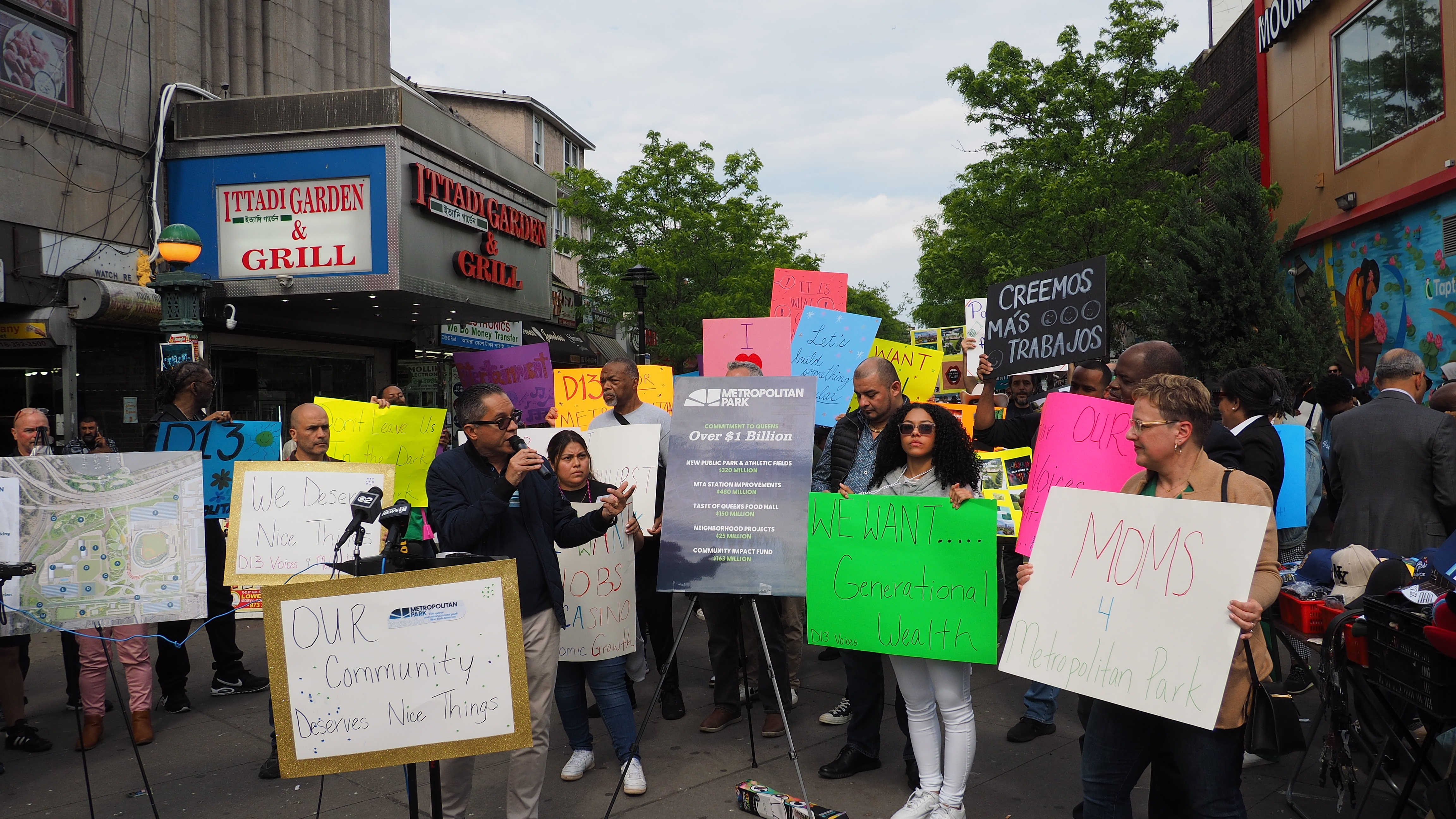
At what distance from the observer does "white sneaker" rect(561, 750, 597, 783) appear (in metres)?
4.75

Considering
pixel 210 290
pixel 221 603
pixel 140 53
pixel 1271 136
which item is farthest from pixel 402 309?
pixel 1271 136

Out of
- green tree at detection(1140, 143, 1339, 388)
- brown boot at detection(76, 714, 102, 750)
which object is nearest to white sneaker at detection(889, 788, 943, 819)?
brown boot at detection(76, 714, 102, 750)

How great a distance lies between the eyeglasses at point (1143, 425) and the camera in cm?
294

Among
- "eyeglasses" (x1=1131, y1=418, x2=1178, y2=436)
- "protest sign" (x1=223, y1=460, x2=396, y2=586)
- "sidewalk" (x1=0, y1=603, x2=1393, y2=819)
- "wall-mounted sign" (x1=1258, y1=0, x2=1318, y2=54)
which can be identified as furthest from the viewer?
"wall-mounted sign" (x1=1258, y1=0, x2=1318, y2=54)

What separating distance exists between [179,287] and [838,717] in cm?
781

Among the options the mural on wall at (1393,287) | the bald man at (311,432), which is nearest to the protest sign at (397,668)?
the bald man at (311,432)

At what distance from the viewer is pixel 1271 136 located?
18.2m

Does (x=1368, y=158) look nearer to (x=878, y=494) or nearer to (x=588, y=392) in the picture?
(x=588, y=392)

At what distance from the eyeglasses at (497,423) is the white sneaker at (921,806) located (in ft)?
7.65

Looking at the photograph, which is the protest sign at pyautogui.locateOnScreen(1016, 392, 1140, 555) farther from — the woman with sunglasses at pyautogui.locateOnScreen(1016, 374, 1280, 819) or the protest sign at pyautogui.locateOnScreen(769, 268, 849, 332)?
the protest sign at pyautogui.locateOnScreen(769, 268, 849, 332)

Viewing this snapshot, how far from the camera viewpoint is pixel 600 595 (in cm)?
480

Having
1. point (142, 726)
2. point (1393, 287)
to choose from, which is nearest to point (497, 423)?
point (142, 726)

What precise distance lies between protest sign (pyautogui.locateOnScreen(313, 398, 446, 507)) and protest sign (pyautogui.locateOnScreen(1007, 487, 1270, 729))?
515 cm

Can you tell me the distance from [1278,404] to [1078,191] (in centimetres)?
1374
